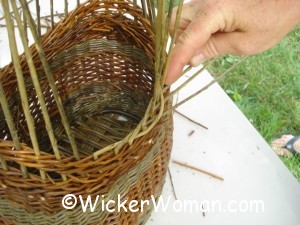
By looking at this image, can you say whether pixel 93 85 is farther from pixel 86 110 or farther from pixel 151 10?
pixel 151 10

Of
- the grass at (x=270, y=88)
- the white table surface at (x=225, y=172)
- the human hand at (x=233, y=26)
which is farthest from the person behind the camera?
the grass at (x=270, y=88)

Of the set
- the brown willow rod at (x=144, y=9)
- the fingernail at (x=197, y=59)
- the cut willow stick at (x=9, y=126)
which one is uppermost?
the brown willow rod at (x=144, y=9)

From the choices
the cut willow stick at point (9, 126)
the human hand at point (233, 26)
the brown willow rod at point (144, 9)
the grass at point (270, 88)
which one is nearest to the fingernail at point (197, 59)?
the human hand at point (233, 26)

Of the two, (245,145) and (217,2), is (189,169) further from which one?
(217,2)

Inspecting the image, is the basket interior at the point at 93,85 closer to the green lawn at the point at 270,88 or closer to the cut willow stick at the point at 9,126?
the cut willow stick at the point at 9,126

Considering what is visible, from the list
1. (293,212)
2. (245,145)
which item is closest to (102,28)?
(245,145)
